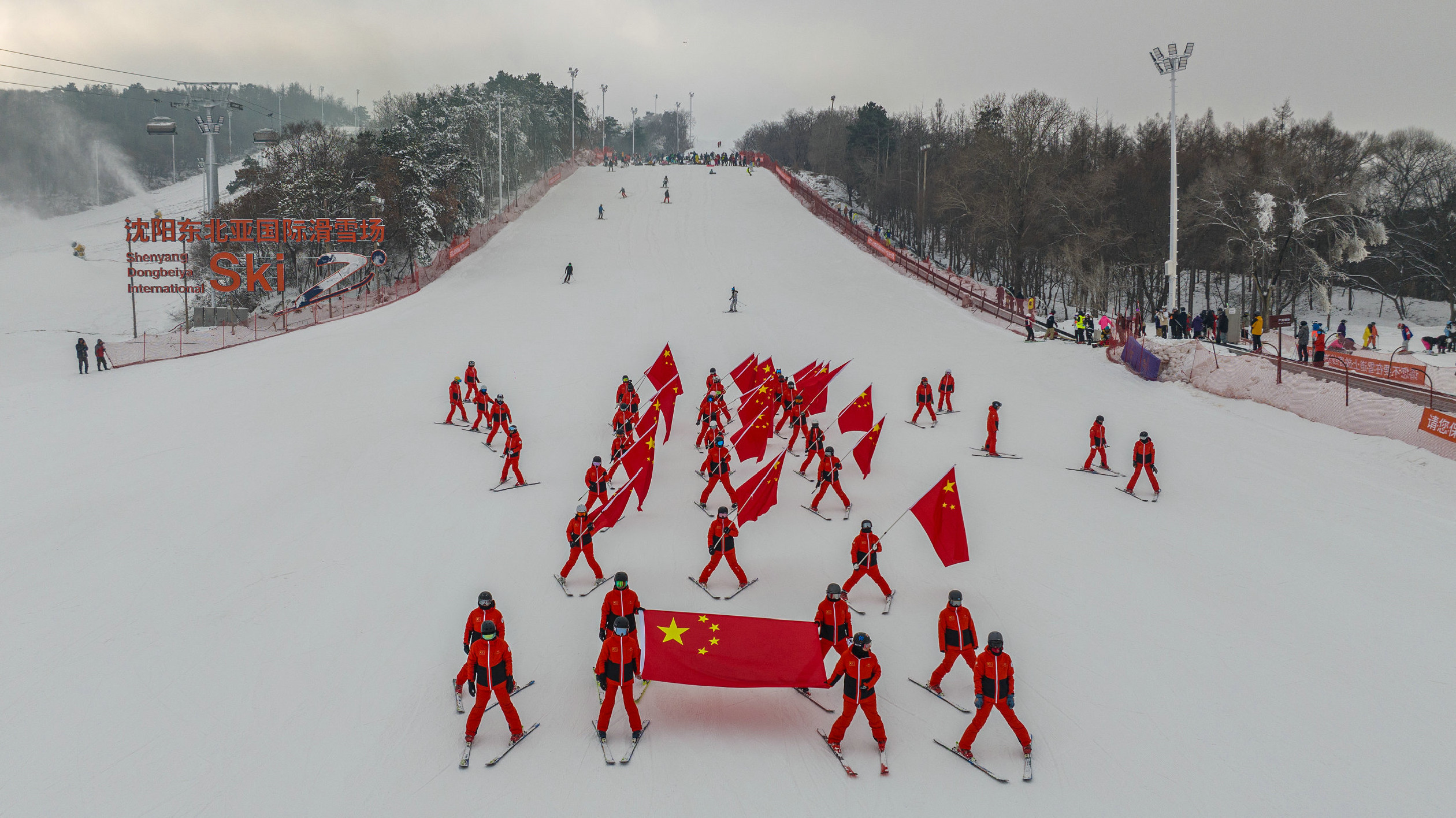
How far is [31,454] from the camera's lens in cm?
1598

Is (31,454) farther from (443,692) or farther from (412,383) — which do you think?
(443,692)

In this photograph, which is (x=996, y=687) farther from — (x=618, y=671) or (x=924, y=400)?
(x=924, y=400)

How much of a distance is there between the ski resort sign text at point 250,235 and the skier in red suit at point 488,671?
32384 millimetres

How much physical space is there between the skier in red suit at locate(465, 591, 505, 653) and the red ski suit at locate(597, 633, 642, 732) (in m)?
1.01

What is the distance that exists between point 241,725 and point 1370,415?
20.2 metres

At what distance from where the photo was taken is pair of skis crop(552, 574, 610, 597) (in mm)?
10195

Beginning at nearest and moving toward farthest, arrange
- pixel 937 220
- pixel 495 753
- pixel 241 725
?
pixel 495 753, pixel 241 725, pixel 937 220

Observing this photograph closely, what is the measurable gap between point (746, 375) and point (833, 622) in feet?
38.8

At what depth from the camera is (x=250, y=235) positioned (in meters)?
35.8

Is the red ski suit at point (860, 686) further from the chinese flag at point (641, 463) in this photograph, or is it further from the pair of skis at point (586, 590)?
the chinese flag at point (641, 463)

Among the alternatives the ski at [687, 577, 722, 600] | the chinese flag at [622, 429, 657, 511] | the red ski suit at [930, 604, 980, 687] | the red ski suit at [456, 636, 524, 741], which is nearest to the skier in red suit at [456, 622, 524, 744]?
the red ski suit at [456, 636, 524, 741]

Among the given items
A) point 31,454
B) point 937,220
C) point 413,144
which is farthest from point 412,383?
point 937,220

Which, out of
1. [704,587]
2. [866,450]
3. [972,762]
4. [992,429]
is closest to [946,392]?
[992,429]

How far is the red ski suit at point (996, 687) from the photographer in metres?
6.67
